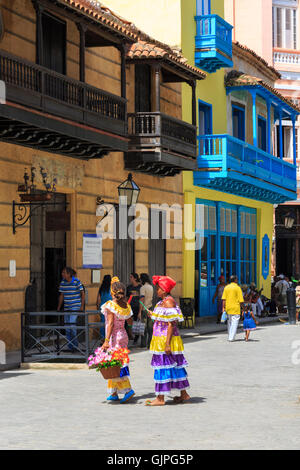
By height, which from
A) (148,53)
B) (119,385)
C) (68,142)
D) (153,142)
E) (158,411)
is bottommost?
(158,411)

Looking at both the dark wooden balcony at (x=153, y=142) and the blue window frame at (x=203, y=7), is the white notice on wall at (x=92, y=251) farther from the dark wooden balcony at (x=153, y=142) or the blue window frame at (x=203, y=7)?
the blue window frame at (x=203, y=7)

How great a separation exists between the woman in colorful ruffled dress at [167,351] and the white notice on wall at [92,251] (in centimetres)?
988

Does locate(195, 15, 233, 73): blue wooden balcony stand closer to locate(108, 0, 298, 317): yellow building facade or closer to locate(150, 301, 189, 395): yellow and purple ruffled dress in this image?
locate(108, 0, 298, 317): yellow building facade

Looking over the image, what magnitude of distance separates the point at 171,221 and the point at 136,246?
290 centimetres

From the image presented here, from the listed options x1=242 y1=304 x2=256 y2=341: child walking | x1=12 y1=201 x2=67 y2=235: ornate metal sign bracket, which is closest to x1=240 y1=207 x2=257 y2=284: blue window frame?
x1=242 y1=304 x2=256 y2=341: child walking

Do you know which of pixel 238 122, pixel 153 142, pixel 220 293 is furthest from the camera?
pixel 238 122

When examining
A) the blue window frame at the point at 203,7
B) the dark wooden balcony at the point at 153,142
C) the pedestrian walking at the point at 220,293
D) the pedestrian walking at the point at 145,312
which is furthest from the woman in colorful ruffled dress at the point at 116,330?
the blue window frame at the point at 203,7

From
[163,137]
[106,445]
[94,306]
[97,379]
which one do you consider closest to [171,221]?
[163,137]

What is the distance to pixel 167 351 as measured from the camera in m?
11.4

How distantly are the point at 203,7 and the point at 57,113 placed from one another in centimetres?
1374

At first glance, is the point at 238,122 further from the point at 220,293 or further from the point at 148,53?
the point at 148,53

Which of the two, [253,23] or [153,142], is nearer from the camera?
[153,142]

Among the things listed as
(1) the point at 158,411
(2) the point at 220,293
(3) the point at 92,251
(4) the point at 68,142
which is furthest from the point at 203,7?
(1) the point at 158,411
